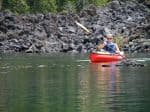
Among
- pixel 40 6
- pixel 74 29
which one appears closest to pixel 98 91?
pixel 74 29

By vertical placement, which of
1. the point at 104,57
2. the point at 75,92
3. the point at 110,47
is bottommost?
the point at 75,92

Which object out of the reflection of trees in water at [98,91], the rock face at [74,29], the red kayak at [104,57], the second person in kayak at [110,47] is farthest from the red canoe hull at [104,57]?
the rock face at [74,29]

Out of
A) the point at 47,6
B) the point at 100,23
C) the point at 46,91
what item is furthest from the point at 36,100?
the point at 47,6

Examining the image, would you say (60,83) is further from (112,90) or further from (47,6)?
(47,6)

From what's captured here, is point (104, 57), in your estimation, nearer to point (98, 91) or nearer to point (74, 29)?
point (98, 91)

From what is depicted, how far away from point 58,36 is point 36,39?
3.73 meters

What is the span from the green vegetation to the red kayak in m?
54.2

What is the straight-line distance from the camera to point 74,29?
86562 millimetres

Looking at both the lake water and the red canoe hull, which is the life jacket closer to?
the red canoe hull

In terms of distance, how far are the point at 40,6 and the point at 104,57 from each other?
5916 centimetres

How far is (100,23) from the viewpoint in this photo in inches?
3516

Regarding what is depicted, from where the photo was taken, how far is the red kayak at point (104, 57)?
50688 millimetres

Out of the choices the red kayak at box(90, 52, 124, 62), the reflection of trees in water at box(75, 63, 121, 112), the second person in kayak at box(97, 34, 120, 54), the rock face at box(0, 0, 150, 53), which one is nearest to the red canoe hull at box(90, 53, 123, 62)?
the red kayak at box(90, 52, 124, 62)

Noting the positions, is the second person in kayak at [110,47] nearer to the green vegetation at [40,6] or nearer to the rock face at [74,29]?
the rock face at [74,29]
